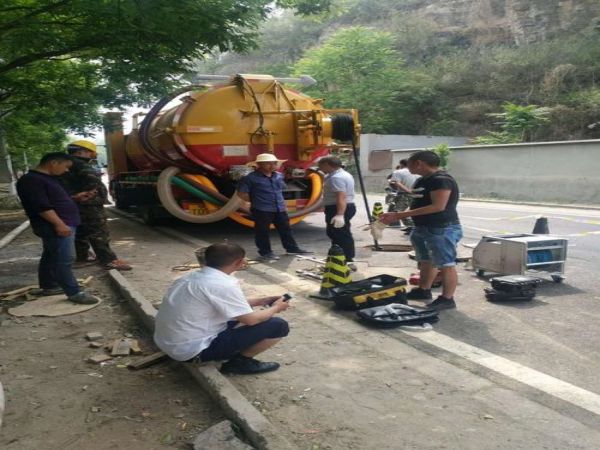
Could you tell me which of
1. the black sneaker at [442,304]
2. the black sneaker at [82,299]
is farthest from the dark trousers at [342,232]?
the black sneaker at [82,299]

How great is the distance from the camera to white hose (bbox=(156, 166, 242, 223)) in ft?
30.0

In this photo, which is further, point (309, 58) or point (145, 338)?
point (309, 58)

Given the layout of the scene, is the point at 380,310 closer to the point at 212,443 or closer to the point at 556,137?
the point at 212,443

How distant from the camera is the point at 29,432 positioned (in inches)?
119

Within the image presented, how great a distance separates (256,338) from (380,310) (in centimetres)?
153

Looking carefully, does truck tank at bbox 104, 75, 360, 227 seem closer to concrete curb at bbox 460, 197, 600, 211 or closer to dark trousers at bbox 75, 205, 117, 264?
dark trousers at bbox 75, 205, 117, 264

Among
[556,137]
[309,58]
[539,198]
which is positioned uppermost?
[309,58]

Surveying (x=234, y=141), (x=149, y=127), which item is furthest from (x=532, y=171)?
(x=149, y=127)

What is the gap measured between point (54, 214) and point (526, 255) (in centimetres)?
488

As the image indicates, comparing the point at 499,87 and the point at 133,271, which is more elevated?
the point at 499,87

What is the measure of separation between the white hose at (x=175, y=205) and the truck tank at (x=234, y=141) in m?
0.02

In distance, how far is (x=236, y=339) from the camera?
3.48 m

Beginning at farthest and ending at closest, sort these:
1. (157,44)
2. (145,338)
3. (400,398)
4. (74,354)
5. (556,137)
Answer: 1. (556,137)
2. (157,44)
3. (145,338)
4. (74,354)
5. (400,398)

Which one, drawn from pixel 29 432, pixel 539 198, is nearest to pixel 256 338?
pixel 29 432
